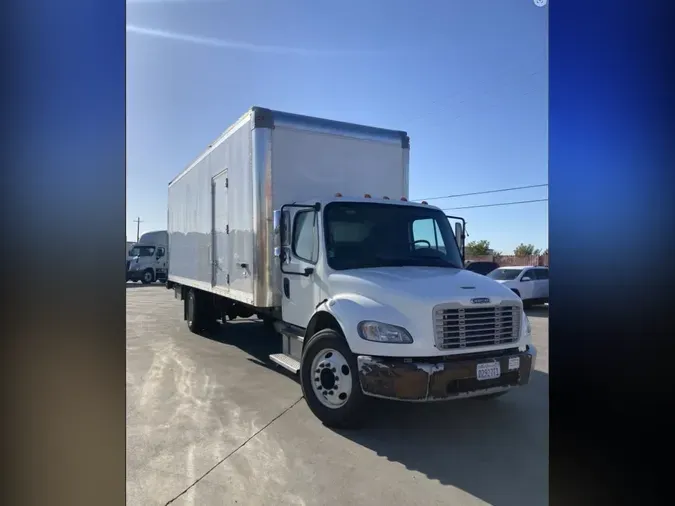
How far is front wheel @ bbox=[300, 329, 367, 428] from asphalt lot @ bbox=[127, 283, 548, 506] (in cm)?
14

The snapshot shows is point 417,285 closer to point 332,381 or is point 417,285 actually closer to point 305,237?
point 332,381

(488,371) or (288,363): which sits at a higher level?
(488,371)

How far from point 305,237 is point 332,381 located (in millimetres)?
1905

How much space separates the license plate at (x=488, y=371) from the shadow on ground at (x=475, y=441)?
574 mm

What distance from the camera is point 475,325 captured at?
4.27 m

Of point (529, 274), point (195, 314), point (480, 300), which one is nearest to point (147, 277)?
point (195, 314)

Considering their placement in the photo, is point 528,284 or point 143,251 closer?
point 528,284

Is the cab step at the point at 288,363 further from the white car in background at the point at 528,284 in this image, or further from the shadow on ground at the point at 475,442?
the white car in background at the point at 528,284

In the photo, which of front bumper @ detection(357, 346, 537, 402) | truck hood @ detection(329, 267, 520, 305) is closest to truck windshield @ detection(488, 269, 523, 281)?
truck hood @ detection(329, 267, 520, 305)

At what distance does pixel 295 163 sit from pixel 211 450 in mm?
3813

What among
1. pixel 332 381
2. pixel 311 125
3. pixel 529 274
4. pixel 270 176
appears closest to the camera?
pixel 332 381

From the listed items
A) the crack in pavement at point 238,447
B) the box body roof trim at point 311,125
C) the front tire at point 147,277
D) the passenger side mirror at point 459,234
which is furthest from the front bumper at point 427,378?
the front tire at point 147,277

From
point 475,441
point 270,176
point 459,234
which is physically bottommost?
point 475,441
